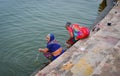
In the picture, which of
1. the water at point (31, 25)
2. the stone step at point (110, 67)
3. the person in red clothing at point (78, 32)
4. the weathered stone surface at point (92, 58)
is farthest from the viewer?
the water at point (31, 25)

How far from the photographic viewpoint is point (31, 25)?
42.5ft

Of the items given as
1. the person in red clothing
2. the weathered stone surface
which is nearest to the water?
the person in red clothing

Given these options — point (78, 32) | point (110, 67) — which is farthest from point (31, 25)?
point (110, 67)

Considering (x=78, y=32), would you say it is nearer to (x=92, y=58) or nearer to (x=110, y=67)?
(x=92, y=58)

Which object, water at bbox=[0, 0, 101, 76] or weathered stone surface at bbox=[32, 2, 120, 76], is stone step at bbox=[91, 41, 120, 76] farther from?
water at bbox=[0, 0, 101, 76]

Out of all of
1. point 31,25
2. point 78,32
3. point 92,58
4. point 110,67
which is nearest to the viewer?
point 110,67

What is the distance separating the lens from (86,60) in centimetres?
643

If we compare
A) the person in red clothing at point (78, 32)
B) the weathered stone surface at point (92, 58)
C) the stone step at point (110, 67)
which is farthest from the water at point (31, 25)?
the stone step at point (110, 67)

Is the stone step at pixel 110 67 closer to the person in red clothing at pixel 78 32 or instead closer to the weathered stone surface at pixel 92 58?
the weathered stone surface at pixel 92 58

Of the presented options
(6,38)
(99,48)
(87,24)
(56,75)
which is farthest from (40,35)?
(56,75)

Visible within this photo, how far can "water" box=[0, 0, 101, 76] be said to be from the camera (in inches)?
368

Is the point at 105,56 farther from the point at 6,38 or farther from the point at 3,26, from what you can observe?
the point at 3,26

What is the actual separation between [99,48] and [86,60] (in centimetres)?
96

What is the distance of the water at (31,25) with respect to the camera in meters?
9.34
